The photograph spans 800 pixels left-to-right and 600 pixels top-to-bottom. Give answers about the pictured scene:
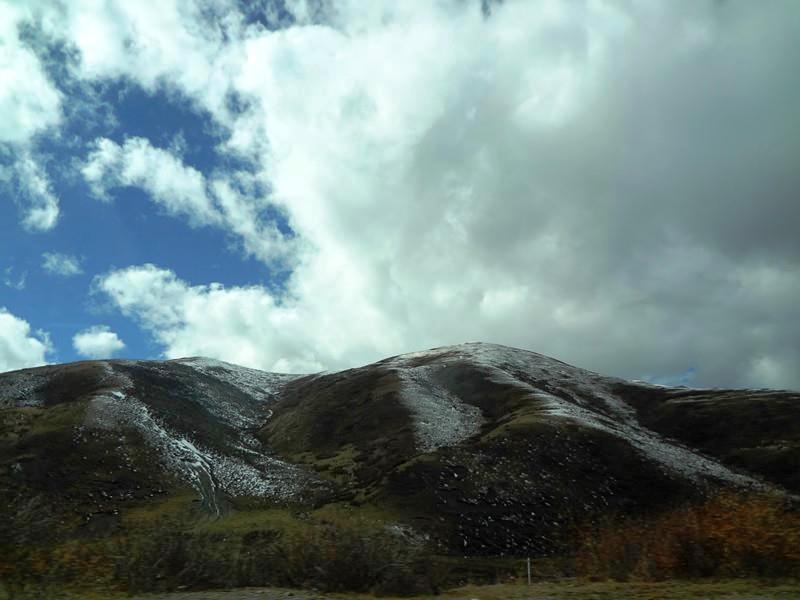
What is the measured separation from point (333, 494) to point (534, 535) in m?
19.4

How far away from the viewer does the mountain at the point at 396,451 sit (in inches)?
1711

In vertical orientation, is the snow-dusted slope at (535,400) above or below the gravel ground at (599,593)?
above

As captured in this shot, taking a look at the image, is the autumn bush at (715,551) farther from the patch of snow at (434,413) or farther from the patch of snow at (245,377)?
the patch of snow at (245,377)

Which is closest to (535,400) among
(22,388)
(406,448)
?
(406,448)

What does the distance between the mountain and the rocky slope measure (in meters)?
0.22

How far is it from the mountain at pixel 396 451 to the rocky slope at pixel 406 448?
0.22 m

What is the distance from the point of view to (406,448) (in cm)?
6103

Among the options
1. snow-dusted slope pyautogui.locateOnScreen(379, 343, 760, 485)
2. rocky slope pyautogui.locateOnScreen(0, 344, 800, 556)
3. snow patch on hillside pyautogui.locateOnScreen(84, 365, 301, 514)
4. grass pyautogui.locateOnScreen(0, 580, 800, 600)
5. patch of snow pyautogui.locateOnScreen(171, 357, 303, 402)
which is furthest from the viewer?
patch of snow pyautogui.locateOnScreen(171, 357, 303, 402)

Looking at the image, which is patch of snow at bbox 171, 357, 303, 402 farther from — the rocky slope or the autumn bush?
the autumn bush

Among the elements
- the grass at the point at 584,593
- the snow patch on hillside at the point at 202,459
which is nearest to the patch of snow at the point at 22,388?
the snow patch on hillside at the point at 202,459

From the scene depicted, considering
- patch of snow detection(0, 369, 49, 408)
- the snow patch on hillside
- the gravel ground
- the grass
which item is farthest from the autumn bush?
patch of snow detection(0, 369, 49, 408)

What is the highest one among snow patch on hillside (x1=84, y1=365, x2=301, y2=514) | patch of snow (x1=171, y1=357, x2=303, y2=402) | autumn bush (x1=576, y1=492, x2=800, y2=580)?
patch of snow (x1=171, y1=357, x2=303, y2=402)

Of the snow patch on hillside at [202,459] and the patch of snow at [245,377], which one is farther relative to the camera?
the patch of snow at [245,377]

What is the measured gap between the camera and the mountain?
143 ft
